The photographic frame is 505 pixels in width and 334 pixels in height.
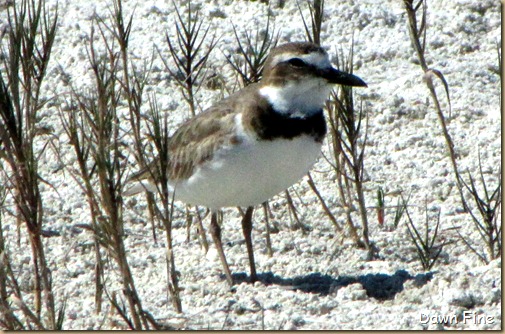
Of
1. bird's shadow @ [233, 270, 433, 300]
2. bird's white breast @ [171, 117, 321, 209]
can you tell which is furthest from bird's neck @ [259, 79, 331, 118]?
bird's shadow @ [233, 270, 433, 300]

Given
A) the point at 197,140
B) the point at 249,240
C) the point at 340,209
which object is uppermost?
the point at 197,140

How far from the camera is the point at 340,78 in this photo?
18.2ft

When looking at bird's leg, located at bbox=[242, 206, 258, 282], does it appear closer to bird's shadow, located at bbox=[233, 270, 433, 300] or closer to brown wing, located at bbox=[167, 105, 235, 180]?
bird's shadow, located at bbox=[233, 270, 433, 300]

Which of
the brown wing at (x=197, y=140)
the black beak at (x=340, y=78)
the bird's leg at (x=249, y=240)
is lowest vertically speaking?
the bird's leg at (x=249, y=240)

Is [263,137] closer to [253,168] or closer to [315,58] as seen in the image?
[253,168]

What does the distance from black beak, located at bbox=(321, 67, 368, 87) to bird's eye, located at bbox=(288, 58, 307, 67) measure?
131 mm

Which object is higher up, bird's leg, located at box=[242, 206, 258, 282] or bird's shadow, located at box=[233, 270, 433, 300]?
bird's leg, located at box=[242, 206, 258, 282]

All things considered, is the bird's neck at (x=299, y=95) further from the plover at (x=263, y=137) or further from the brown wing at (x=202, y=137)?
the brown wing at (x=202, y=137)

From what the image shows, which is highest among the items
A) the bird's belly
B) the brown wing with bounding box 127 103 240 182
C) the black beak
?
the black beak

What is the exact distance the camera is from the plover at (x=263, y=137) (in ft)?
17.9

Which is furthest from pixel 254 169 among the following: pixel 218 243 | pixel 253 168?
pixel 218 243

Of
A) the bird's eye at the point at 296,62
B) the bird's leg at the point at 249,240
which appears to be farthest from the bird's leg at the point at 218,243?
the bird's eye at the point at 296,62

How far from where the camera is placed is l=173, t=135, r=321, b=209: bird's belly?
214 inches

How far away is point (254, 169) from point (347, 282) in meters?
0.86
